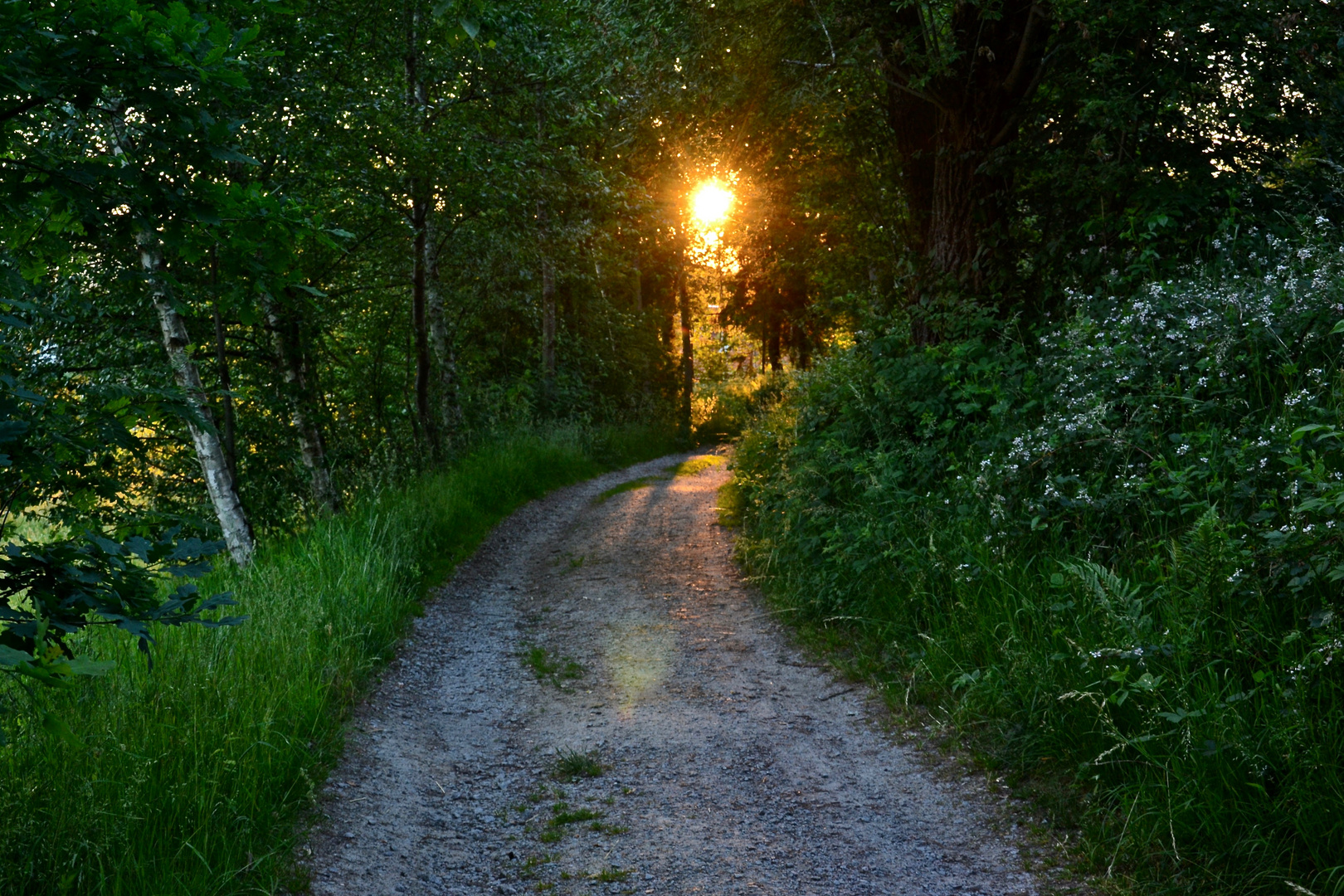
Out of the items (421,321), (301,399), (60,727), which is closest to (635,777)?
(60,727)

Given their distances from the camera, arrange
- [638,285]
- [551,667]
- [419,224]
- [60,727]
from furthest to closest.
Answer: [638,285] < [419,224] < [551,667] < [60,727]

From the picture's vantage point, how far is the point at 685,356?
33.0m

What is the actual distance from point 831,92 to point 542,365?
1359cm

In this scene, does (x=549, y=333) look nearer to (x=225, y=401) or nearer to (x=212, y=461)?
(x=225, y=401)

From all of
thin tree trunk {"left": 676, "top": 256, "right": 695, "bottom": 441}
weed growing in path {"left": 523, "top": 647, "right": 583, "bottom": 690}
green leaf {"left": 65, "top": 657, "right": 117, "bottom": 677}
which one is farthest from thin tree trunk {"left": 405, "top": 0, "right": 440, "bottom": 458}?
thin tree trunk {"left": 676, "top": 256, "right": 695, "bottom": 441}

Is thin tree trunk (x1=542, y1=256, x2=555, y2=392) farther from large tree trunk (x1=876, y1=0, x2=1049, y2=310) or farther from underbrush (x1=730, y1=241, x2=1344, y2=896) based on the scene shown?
underbrush (x1=730, y1=241, x2=1344, y2=896)

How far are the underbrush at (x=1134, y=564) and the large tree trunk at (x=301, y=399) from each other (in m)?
6.82

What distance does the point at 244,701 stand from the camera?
16.7 feet

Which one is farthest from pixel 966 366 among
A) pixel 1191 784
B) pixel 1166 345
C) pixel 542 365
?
pixel 542 365

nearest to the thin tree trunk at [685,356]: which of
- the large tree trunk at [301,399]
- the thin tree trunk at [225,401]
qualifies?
the large tree trunk at [301,399]

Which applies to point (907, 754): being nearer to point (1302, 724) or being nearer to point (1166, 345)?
point (1302, 724)

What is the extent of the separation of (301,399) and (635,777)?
8.53m

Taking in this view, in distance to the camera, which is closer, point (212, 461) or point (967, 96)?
point (967, 96)

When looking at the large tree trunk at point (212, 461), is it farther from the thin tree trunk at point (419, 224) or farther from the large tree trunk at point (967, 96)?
the large tree trunk at point (967, 96)
